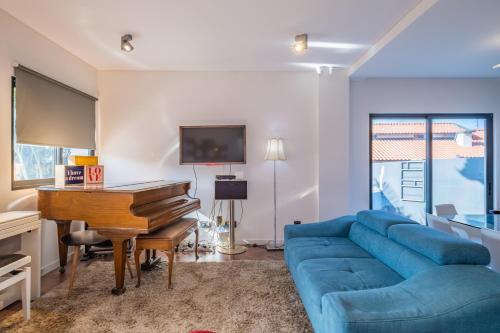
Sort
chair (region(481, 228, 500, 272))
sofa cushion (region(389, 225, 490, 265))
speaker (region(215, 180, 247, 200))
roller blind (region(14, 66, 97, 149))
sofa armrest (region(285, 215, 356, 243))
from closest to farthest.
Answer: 1. sofa cushion (region(389, 225, 490, 265))
2. chair (region(481, 228, 500, 272))
3. roller blind (region(14, 66, 97, 149))
4. sofa armrest (region(285, 215, 356, 243))
5. speaker (region(215, 180, 247, 200))

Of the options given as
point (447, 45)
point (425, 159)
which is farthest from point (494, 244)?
point (425, 159)

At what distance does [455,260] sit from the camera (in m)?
1.68

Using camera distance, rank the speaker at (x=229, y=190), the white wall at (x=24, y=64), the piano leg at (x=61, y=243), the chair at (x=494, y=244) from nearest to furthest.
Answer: the chair at (x=494, y=244), the white wall at (x=24, y=64), the piano leg at (x=61, y=243), the speaker at (x=229, y=190)

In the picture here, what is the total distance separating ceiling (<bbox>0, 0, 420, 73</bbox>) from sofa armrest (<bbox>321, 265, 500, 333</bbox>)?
93.9 inches

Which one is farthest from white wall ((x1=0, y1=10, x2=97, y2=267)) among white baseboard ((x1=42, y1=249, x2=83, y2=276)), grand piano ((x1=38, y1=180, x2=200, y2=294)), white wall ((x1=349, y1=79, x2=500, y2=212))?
white wall ((x1=349, y1=79, x2=500, y2=212))

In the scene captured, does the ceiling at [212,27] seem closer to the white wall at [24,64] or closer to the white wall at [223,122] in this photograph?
the white wall at [24,64]

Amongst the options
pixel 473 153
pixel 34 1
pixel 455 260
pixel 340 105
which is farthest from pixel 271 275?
pixel 473 153

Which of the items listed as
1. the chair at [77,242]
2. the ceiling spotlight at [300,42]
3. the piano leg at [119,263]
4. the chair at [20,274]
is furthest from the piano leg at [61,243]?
the ceiling spotlight at [300,42]

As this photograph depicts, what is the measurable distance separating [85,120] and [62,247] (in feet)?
5.70

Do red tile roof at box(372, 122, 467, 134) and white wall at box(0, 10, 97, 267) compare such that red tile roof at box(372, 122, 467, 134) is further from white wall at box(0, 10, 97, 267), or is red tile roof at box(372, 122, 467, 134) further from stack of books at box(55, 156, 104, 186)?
white wall at box(0, 10, 97, 267)

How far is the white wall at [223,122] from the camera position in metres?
4.20

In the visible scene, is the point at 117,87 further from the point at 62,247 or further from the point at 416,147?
the point at 416,147

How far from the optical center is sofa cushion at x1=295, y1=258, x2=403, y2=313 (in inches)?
69.2

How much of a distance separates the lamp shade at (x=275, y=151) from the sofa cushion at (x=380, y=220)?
148cm
